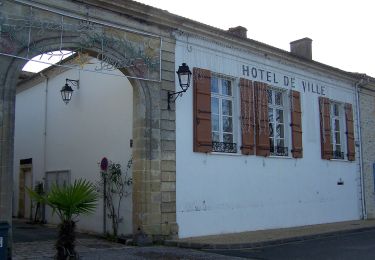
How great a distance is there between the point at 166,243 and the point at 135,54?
409 cm

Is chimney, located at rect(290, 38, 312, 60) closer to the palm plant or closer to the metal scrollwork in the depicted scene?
the metal scrollwork

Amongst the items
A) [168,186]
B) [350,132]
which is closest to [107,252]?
[168,186]

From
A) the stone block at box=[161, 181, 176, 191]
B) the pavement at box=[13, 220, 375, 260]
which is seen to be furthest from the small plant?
the stone block at box=[161, 181, 176, 191]

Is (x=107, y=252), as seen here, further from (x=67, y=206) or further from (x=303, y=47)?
(x=303, y=47)

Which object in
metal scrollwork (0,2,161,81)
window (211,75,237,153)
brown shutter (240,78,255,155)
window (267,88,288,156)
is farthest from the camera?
window (267,88,288,156)

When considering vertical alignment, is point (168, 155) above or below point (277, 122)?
below

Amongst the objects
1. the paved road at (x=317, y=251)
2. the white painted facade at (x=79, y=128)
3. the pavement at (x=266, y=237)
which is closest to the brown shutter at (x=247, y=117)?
the pavement at (x=266, y=237)

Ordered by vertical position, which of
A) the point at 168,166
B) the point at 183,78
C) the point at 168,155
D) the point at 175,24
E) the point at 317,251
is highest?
the point at 175,24

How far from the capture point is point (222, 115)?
488 inches

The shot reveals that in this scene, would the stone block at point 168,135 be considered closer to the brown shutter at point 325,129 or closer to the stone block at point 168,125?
the stone block at point 168,125

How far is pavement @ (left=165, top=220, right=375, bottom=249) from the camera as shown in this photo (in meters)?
9.88

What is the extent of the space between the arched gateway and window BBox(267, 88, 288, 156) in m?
3.95

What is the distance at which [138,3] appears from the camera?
10.2m

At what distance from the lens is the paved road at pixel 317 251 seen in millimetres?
8969
